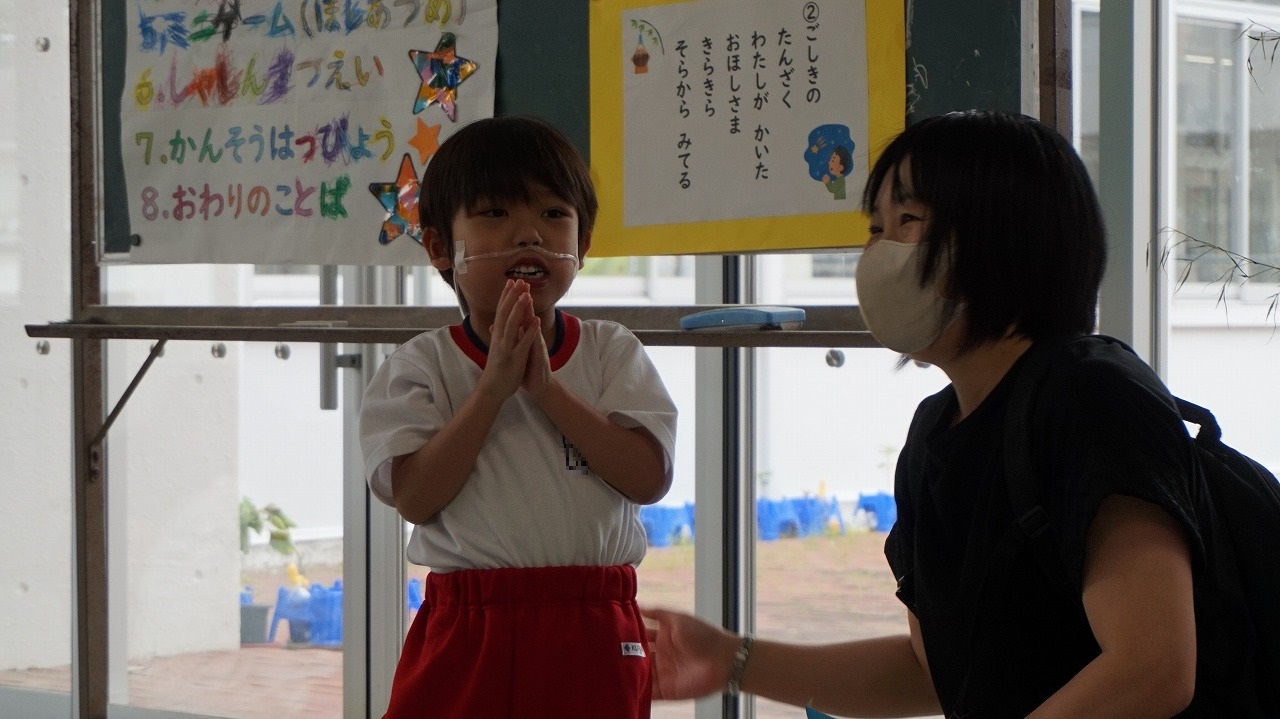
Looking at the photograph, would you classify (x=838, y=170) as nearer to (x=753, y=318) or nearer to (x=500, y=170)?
(x=753, y=318)

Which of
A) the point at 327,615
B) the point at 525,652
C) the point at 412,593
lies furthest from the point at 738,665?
the point at 327,615

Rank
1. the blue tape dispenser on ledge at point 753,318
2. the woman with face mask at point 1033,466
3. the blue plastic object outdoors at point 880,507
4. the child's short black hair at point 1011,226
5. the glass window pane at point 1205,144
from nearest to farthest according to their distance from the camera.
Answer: the woman with face mask at point 1033,466 < the child's short black hair at point 1011,226 < the blue tape dispenser on ledge at point 753,318 < the glass window pane at point 1205,144 < the blue plastic object outdoors at point 880,507

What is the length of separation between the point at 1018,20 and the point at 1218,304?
2.25 ft

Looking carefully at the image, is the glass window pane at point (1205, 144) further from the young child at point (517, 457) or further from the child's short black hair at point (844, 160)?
the young child at point (517, 457)

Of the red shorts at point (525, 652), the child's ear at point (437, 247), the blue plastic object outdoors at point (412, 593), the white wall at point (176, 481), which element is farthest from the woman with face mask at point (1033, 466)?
the white wall at point (176, 481)

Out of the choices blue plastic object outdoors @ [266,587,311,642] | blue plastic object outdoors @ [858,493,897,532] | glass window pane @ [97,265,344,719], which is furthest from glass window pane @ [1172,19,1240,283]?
blue plastic object outdoors @ [266,587,311,642]

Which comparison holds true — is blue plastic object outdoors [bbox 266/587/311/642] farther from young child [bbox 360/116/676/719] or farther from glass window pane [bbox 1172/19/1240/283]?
glass window pane [bbox 1172/19/1240/283]

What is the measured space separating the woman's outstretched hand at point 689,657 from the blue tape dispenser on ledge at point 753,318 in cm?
70

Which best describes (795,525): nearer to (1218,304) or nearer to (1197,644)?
(1218,304)

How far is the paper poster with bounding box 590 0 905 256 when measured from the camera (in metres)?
1.81

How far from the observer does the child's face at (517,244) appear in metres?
1.36

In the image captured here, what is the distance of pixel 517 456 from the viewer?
4.42 feet

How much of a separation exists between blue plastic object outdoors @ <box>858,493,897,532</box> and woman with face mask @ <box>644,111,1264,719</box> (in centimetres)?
131

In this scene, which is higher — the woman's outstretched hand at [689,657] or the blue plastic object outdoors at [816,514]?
the woman's outstretched hand at [689,657]
